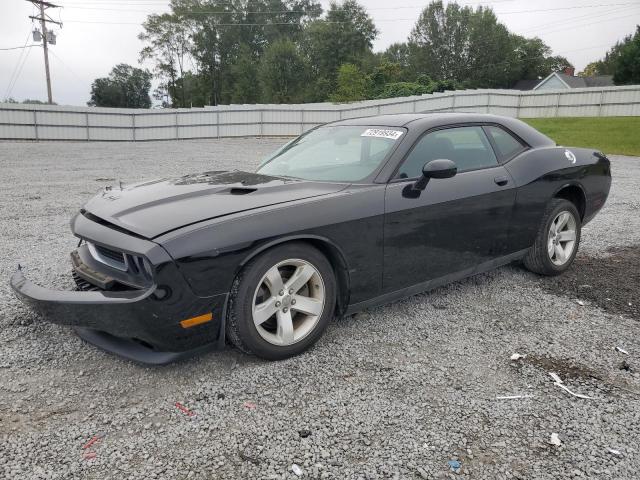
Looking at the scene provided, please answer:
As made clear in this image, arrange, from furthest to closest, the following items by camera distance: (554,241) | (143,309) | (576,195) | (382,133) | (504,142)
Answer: (576,195), (554,241), (504,142), (382,133), (143,309)

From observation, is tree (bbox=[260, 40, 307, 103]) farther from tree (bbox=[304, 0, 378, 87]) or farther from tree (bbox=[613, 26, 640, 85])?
tree (bbox=[613, 26, 640, 85])

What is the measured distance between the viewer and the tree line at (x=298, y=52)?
56.7 m

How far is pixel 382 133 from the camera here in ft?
12.0

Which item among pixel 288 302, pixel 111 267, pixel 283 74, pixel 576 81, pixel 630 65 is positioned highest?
pixel 283 74

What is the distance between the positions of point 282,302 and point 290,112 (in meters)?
26.0

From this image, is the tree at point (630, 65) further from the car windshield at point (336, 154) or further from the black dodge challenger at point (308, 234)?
the car windshield at point (336, 154)

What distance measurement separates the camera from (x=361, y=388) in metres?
2.63

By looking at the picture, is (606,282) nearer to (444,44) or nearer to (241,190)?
(241,190)

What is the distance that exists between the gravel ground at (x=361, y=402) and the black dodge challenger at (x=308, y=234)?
0.23m

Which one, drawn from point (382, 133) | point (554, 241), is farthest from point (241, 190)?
point (554, 241)

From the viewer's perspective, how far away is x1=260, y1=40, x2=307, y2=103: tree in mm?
55531

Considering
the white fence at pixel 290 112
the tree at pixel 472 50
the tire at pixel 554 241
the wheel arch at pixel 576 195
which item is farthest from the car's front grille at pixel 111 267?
the tree at pixel 472 50

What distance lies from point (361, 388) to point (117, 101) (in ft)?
217

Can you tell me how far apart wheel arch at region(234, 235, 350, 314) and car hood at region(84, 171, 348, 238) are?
10.3 inches
